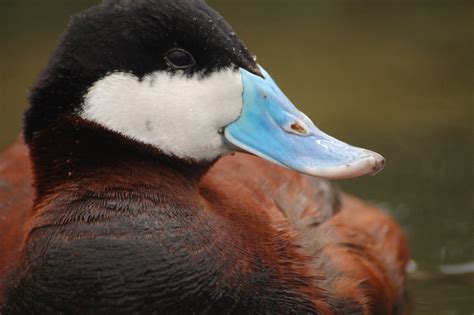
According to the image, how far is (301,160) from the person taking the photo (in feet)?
10.6

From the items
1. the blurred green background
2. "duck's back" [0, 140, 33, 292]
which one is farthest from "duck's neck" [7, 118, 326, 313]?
the blurred green background

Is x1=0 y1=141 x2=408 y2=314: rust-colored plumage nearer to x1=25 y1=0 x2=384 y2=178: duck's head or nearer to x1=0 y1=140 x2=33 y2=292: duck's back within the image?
x1=0 y1=140 x2=33 y2=292: duck's back

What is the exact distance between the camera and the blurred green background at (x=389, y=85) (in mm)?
5137

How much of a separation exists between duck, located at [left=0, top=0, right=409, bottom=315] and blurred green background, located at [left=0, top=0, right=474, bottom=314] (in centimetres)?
134

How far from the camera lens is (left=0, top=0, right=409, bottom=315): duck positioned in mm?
3109

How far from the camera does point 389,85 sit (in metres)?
7.16

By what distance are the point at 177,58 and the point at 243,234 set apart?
1.80 ft

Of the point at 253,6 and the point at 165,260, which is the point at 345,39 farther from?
the point at 165,260

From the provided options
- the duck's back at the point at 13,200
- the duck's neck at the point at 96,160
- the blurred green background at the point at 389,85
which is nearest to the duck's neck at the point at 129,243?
the duck's neck at the point at 96,160

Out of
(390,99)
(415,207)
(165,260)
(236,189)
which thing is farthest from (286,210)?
(390,99)

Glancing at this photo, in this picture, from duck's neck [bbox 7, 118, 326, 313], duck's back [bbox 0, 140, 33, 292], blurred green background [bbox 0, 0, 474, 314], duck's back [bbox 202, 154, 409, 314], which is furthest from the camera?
blurred green background [bbox 0, 0, 474, 314]

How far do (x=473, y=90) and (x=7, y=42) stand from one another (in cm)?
Result: 350

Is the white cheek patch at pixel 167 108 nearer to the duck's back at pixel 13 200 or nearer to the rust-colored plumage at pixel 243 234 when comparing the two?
the rust-colored plumage at pixel 243 234

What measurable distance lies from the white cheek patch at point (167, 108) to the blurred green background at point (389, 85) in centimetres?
153
